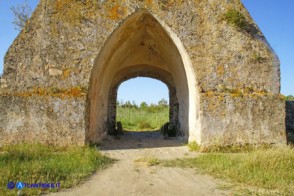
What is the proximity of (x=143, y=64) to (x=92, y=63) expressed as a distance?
13.9ft

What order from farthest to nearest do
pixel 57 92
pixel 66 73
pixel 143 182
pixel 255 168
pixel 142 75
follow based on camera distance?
pixel 142 75 → pixel 66 73 → pixel 57 92 → pixel 255 168 → pixel 143 182

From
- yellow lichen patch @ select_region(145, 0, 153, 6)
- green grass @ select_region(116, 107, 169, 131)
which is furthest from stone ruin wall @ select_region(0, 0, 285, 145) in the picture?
green grass @ select_region(116, 107, 169, 131)

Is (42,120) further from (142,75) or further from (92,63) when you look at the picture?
(142,75)

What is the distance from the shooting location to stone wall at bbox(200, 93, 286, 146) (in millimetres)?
6973

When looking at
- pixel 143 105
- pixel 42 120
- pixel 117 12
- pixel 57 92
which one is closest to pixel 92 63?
pixel 57 92

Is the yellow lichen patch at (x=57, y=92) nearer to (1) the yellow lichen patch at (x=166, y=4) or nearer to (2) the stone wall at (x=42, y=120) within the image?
(2) the stone wall at (x=42, y=120)

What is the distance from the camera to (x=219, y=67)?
23.8 feet

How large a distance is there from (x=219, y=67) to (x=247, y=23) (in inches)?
53.8

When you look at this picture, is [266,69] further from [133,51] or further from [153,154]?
[133,51]

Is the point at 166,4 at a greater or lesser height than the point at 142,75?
greater

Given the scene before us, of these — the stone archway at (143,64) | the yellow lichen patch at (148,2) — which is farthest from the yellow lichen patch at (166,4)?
the stone archway at (143,64)

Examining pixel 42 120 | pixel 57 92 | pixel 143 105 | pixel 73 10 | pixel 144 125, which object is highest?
pixel 73 10

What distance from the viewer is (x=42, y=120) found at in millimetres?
6750

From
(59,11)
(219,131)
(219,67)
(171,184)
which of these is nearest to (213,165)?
(171,184)
